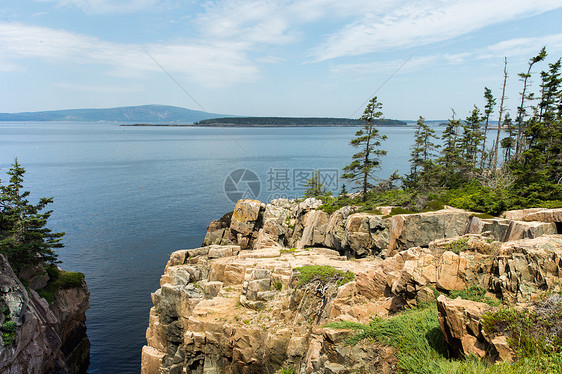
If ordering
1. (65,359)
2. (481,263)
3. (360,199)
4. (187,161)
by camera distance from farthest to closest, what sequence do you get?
(187,161)
(360,199)
(65,359)
(481,263)

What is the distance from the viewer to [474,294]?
37.7 ft

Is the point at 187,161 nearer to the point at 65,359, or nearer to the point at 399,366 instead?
the point at 65,359

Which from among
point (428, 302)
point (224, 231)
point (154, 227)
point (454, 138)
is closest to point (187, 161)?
point (154, 227)

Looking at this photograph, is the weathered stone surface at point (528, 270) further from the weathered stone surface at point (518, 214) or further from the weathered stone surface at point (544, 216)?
the weathered stone surface at point (518, 214)

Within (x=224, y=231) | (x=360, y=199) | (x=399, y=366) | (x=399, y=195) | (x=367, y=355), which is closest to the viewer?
(x=399, y=366)

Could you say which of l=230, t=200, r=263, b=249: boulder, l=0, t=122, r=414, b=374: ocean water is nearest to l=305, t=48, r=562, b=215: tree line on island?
l=230, t=200, r=263, b=249: boulder

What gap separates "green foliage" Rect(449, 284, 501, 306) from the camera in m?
10.7

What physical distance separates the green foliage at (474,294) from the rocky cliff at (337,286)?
0.69 ft

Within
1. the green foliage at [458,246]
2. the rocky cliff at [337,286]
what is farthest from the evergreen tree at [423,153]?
the green foliage at [458,246]

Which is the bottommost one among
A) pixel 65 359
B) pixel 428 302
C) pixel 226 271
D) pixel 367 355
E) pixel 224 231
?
pixel 65 359

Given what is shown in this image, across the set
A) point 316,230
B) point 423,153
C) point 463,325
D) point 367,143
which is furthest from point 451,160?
point 463,325

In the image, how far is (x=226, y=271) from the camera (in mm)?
26750

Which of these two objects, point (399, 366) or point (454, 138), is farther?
point (454, 138)

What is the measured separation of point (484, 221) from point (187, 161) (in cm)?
12628
